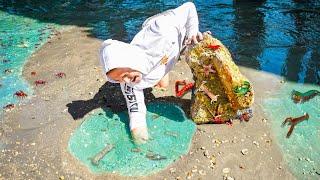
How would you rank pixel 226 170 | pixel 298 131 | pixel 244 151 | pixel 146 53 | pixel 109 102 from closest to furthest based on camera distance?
pixel 226 170, pixel 244 151, pixel 146 53, pixel 298 131, pixel 109 102

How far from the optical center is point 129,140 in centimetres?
450

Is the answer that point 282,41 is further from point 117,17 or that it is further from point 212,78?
point 117,17

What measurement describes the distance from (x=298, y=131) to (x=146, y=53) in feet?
6.62

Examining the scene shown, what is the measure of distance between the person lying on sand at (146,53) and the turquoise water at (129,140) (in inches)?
6.9

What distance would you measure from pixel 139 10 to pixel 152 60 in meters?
4.93

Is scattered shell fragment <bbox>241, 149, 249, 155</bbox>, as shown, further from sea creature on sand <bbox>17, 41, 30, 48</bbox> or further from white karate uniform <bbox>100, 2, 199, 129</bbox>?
sea creature on sand <bbox>17, 41, 30, 48</bbox>

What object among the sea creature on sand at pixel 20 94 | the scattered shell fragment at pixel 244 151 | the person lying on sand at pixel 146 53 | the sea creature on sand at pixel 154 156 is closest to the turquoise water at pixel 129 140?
the sea creature on sand at pixel 154 156

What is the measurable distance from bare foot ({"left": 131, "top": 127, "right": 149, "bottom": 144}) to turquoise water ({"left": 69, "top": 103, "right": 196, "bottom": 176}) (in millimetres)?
60

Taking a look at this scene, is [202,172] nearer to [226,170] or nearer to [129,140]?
[226,170]

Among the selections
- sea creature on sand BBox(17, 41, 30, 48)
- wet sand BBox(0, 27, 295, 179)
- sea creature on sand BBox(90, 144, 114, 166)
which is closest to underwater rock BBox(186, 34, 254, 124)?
wet sand BBox(0, 27, 295, 179)

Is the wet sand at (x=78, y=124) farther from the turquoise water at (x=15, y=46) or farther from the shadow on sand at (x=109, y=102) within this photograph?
the turquoise water at (x=15, y=46)

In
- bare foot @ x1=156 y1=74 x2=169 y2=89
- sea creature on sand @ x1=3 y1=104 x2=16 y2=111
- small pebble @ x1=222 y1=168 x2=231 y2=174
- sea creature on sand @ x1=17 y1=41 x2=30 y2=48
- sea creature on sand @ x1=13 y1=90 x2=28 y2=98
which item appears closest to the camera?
small pebble @ x1=222 y1=168 x2=231 y2=174

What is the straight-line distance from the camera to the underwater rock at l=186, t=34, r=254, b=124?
4.19 m

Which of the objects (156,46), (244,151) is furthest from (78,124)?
(244,151)
